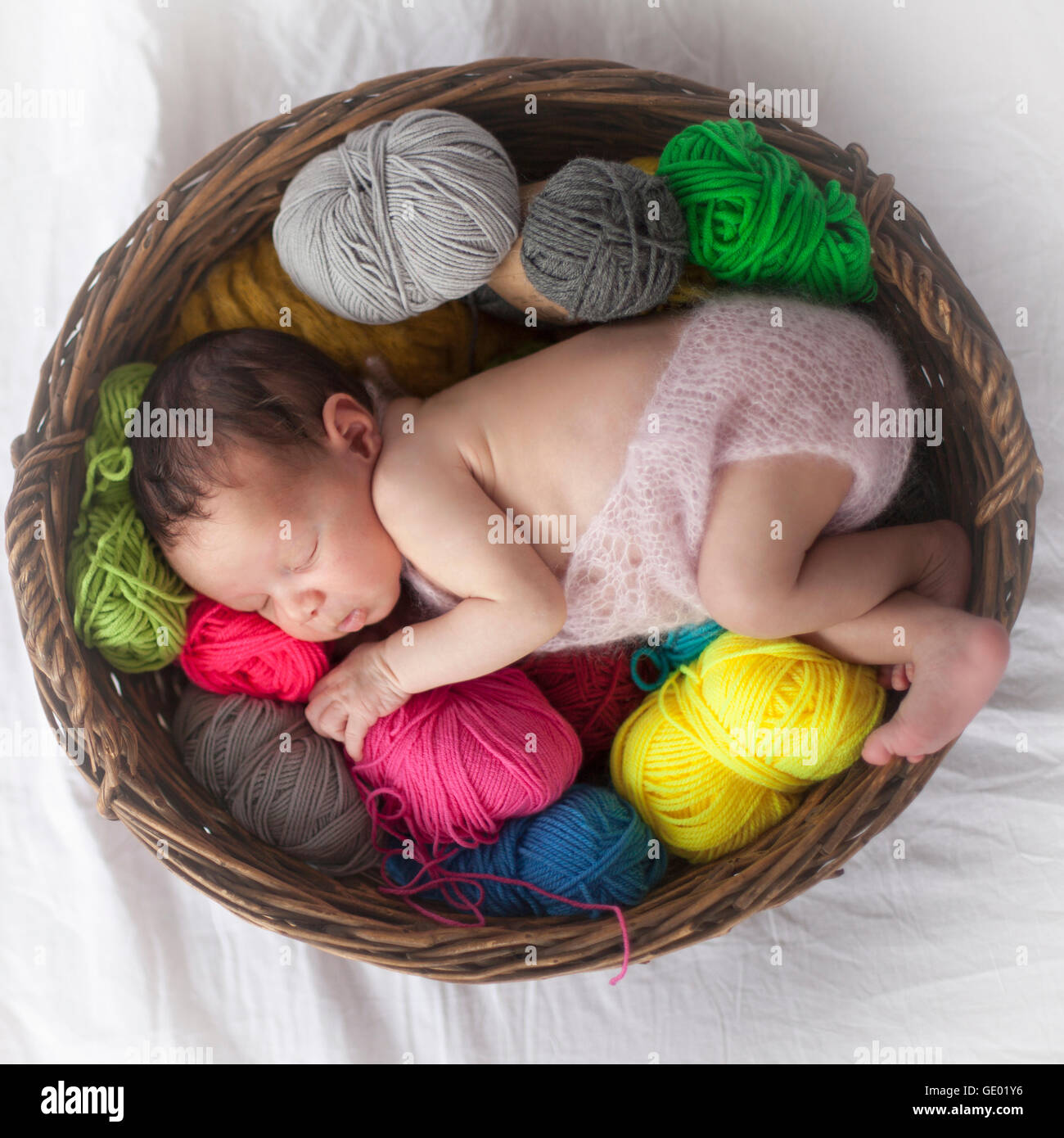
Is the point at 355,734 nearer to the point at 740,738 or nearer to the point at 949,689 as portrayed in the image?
the point at 740,738

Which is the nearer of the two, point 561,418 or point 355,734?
point 561,418

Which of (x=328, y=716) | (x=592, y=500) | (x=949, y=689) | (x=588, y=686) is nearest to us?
(x=949, y=689)

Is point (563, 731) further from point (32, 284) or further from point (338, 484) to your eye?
point (32, 284)

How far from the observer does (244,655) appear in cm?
131

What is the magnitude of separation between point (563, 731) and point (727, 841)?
10.5 inches

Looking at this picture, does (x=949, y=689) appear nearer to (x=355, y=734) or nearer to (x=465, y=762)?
(x=465, y=762)

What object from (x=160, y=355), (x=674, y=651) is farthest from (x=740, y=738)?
(x=160, y=355)

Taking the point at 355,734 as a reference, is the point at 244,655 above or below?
above

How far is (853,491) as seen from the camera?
4.04ft

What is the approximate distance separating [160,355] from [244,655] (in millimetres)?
457

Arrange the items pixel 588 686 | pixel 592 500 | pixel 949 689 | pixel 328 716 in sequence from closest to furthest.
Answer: pixel 949 689, pixel 592 500, pixel 328 716, pixel 588 686

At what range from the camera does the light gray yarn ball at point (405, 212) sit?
1.16m

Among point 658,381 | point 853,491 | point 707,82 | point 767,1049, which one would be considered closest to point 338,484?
point 658,381

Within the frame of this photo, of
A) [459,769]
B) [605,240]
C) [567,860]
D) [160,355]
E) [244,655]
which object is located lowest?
[567,860]
